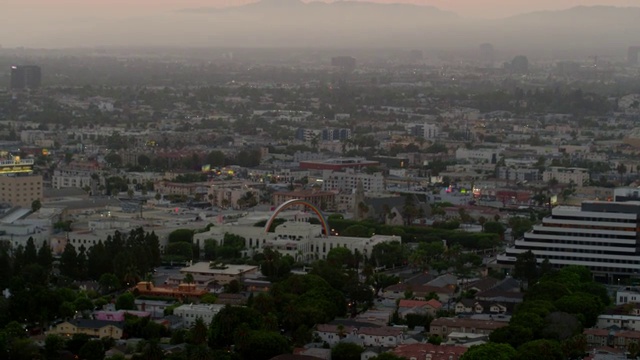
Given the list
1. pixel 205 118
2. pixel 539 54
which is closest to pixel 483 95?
pixel 205 118

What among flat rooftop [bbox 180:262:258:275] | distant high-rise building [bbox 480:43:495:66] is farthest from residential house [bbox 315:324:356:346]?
distant high-rise building [bbox 480:43:495:66]

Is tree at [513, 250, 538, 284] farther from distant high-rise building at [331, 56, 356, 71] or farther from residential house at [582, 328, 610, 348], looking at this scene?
distant high-rise building at [331, 56, 356, 71]

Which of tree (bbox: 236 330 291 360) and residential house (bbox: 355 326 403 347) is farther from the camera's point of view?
residential house (bbox: 355 326 403 347)

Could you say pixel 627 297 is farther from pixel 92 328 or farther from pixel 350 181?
pixel 350 181

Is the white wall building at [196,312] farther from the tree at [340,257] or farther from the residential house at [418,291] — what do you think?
the tree at [340,257]

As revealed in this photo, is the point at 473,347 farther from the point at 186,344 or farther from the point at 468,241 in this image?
the point at 468,241
